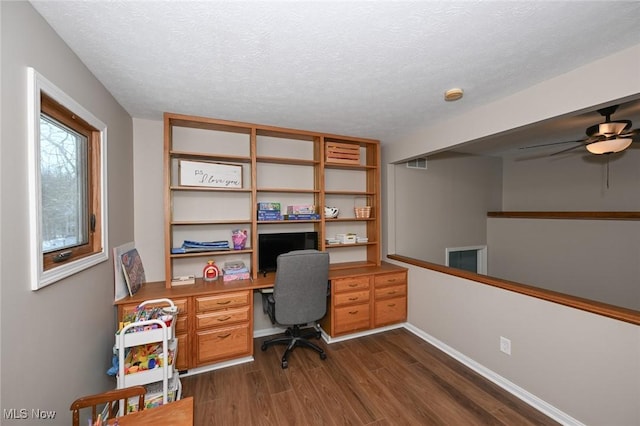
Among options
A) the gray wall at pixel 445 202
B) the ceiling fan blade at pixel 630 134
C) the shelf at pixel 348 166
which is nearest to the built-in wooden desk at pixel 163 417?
the shelf at pixel 348 166

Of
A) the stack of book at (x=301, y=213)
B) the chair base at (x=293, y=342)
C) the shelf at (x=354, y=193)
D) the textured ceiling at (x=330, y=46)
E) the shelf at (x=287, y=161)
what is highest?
the textured ceiling at (x=330, y=46)

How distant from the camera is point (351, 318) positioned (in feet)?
8.79

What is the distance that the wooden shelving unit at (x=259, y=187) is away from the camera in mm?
2479

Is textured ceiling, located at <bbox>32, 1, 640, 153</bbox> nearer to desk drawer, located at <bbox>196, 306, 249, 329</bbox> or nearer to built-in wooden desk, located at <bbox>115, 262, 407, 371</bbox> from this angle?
built-in wooden desk, located at <bbox>115, 262, 407, 371</bbox>

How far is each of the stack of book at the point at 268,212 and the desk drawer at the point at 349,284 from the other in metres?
0.97

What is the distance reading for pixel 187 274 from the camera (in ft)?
8.41

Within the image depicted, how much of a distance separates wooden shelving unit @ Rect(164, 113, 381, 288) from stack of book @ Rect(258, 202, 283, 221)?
0.10 metres

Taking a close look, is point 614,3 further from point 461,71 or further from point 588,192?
point 588,192

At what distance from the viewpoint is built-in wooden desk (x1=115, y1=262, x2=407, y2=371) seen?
2.08 m

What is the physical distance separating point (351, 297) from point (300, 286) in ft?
2.44

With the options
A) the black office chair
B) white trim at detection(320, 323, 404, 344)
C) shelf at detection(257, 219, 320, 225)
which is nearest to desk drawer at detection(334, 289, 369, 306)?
the black office chair

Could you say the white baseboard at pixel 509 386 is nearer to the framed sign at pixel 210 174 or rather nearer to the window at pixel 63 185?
the framed sign at pixel 210 174

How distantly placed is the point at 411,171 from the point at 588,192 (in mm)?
2764

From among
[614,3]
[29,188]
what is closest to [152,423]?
[29,188]
